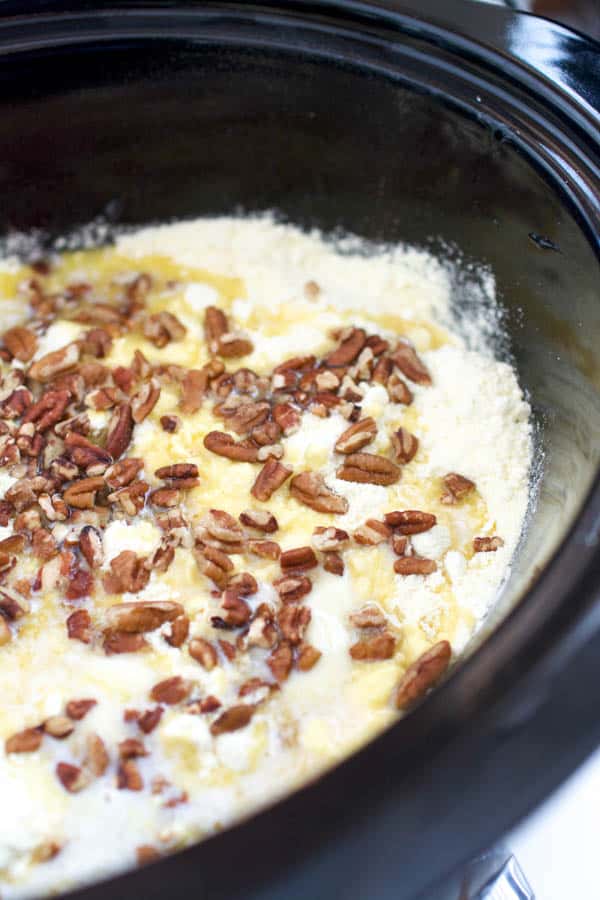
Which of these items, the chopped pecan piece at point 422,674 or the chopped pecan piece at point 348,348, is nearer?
the chopped pecan piece at point 422,674

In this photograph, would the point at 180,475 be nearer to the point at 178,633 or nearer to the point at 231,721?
the point at 178,633

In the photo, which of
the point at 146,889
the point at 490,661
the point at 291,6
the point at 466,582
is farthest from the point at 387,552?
the point at 291,6

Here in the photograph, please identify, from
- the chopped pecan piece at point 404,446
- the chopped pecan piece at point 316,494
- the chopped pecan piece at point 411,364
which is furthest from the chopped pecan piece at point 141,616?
the chopped pecan piece at point 411,364

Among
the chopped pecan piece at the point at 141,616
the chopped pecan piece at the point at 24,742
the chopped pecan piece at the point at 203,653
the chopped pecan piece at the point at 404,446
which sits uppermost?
the chopped pecan piece at the point at 404,446

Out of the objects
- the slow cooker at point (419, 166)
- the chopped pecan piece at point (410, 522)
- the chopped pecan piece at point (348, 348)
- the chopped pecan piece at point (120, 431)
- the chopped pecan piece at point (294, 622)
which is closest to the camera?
the slow cooker at point (419, 166)

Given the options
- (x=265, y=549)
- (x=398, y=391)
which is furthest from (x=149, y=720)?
(x=398, y=391)

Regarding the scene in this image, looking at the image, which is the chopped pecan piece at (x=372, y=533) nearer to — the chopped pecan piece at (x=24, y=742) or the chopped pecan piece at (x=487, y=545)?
the chopped pecan piece at (x=487, y=545)

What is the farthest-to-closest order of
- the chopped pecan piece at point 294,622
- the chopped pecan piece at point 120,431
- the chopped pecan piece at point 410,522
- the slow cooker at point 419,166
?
the chopped pecan piece at point 120,431
the chopped pecan piece at point 410,522
the chopped pecan piece at point 294,622
the slow cooker at point 419,166
